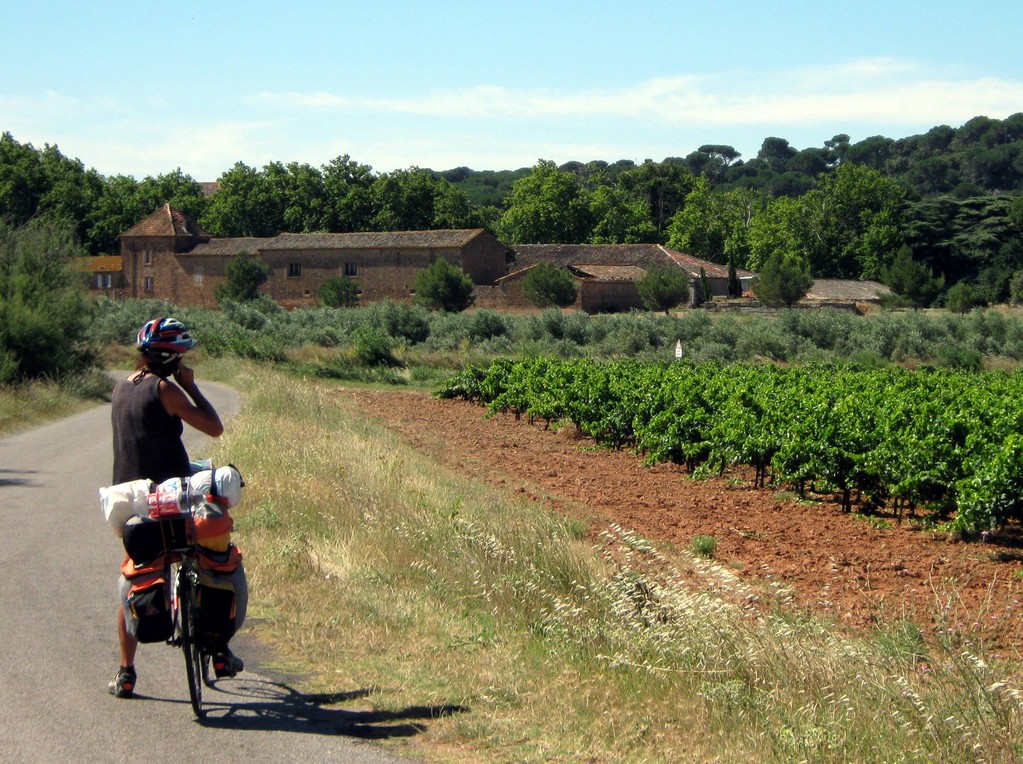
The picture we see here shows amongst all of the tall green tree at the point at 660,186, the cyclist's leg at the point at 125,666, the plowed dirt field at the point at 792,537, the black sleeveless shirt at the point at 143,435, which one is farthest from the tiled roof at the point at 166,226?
the cyclist's leg at the point at 125,666

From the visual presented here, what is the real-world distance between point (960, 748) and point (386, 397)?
109ft

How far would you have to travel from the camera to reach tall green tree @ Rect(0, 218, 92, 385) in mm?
29109

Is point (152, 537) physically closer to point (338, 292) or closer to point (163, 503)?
point (163, 503)

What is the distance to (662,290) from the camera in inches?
2810

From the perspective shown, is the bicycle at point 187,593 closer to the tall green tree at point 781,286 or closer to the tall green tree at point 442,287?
the tall green tree at point 442,287

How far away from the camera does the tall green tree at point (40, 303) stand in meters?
29.1

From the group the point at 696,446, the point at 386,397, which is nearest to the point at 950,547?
the point at 696,446

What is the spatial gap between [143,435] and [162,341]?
51cm

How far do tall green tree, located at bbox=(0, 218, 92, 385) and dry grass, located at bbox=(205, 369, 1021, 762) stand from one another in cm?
2085

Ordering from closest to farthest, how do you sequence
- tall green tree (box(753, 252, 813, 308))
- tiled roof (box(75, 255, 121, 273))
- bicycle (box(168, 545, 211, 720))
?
bicycle (box(168, 545, 211, 720)) < tall green tree (box(753, 252, 813, 308)) < tiled roof (box(75, 255, 121, 273))

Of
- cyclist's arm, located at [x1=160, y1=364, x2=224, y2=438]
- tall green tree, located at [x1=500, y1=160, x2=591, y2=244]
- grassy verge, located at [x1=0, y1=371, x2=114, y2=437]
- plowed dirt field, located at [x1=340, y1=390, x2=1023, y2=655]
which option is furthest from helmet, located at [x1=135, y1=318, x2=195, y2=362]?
tall green tree, located at [x1=500, y1=160, x2=591, y2=244]

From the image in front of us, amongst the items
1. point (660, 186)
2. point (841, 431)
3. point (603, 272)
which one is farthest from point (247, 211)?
point (841, 431)

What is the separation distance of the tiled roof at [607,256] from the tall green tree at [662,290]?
10832 millimetres

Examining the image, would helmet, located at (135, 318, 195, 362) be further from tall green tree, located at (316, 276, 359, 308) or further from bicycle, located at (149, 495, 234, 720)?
tall green tree, located at (316, 276, 359, 308)
